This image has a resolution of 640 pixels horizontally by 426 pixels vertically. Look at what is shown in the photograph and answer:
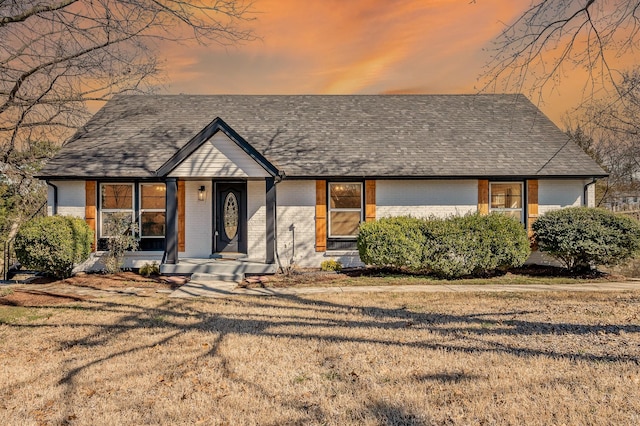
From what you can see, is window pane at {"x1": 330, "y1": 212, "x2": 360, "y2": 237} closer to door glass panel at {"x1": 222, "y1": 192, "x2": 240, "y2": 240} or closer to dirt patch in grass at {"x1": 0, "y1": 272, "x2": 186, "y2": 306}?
door glass panel at {"x1": 222, "y1": 192, "x2": 240, "y2": 240}

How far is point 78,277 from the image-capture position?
39.8 ft

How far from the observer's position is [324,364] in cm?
501


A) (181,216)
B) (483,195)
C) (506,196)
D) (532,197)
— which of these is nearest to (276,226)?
(181,216)

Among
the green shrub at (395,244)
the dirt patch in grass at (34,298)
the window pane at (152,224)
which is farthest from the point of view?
the window pane at (152,224)

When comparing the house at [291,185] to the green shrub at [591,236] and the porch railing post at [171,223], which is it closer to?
the porch railing post at [171,223]

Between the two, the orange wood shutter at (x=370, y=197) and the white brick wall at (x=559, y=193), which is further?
the white brick wall at (x=559, y=193)

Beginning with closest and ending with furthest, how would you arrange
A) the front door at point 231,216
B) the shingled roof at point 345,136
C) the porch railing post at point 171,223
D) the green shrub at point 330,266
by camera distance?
1. the porch railing post at point 171,223
2. the green shrub at point 330,266
3. the shingled roof at point 345,136
4. the front door at point 231,216

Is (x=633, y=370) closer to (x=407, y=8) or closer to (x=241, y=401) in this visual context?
(x=241, y=401)

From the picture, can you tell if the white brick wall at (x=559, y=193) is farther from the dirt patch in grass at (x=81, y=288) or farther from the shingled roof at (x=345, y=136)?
the dirt patch in grass at (x=81, y=288)

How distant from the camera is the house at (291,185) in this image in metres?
12.6

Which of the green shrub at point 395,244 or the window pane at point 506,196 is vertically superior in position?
the window pane at point 506,196

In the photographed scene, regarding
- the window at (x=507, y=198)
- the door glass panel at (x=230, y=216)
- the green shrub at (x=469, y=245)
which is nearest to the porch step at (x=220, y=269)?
the door glass panel at (x=230, y=216)

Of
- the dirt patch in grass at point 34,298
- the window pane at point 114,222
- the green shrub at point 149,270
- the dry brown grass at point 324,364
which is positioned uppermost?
the window pane at point 114,222

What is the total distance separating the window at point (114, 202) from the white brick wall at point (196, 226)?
5.99 feet
